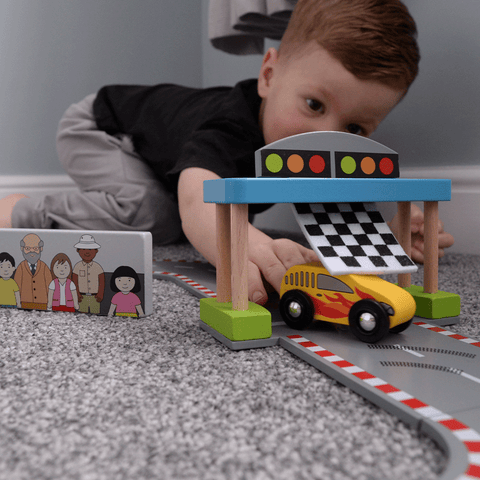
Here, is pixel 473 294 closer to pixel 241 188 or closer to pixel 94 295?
pixel 241 188

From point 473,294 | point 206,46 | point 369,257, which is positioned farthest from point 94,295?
point 206,46

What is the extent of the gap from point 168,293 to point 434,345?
15.6 inches

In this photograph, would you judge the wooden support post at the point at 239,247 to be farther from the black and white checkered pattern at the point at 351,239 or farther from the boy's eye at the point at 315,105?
the boy's eye at the point at 315,105

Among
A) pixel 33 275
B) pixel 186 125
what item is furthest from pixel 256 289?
pixel 186 125

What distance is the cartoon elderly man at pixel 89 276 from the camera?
61cm

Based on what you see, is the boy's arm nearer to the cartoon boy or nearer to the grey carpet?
the grey carpet

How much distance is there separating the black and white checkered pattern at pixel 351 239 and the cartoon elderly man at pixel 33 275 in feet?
1.09

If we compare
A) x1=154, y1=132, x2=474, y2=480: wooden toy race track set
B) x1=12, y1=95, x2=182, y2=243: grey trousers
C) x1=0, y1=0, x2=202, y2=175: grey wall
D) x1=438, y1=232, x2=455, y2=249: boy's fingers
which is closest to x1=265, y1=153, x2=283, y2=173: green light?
x1=154, y1=132, x2=474, y2=480: wooden toy race track set

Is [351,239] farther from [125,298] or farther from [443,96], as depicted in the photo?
[443,96]

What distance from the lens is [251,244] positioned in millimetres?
705

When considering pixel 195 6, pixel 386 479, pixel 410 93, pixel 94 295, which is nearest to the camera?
pixel 386 479

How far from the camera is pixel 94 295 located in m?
0.61

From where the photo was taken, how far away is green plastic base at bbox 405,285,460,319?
60cm

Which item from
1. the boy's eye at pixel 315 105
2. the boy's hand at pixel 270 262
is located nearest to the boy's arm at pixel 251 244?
the boy's hand at pixel 270 262
